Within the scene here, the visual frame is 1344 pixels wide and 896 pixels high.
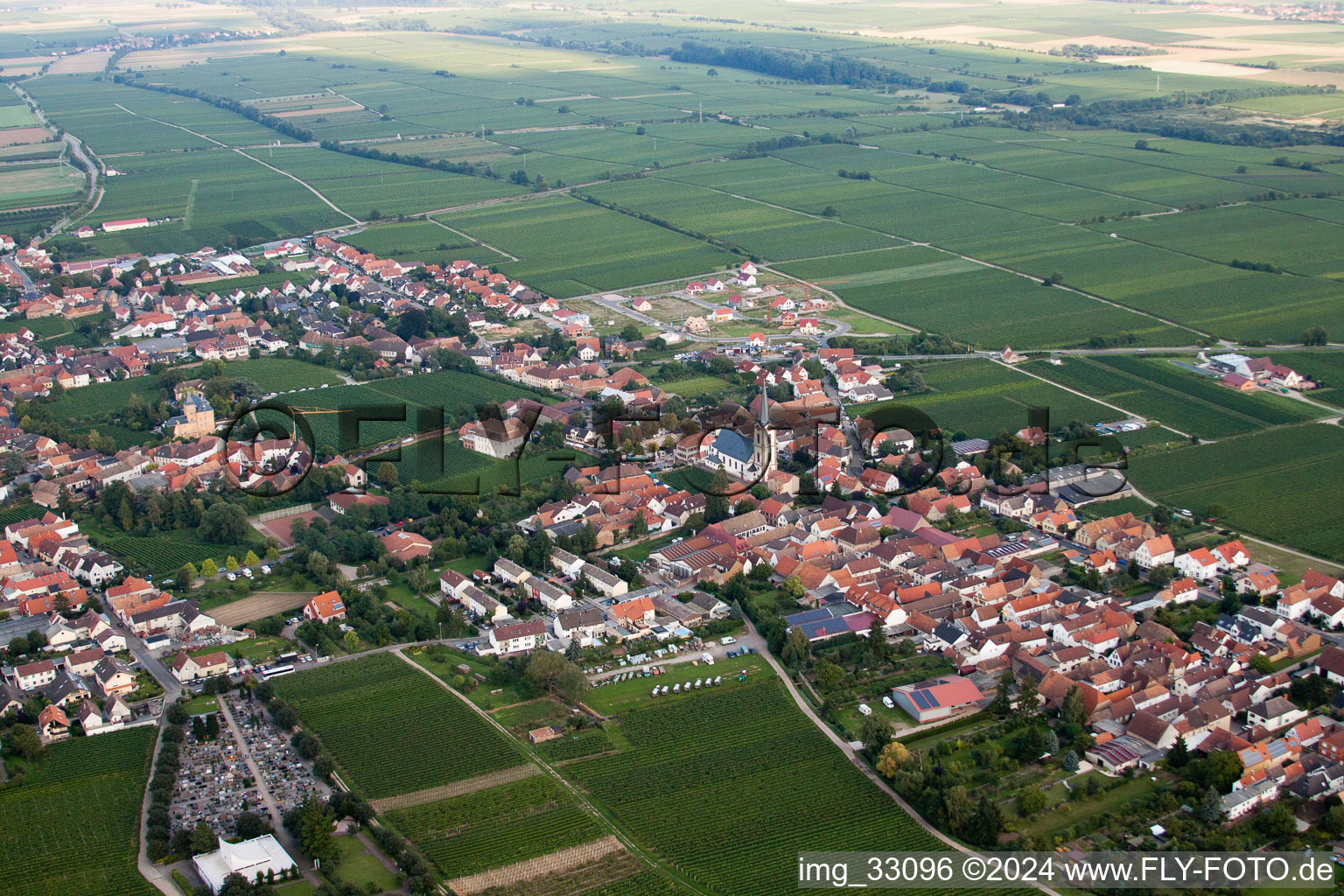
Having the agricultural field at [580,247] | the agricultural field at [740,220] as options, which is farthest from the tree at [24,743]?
the agricultural field at [740,220]

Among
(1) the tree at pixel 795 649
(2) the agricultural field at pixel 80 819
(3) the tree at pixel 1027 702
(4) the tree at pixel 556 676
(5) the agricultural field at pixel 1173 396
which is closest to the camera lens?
(2) the agricultural field at pixel 80 819

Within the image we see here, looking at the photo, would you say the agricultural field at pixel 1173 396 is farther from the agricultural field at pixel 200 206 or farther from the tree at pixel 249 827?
the agricultural field at pixel 200 206

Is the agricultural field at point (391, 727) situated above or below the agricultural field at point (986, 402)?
below

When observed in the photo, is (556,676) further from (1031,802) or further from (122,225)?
(122,225)

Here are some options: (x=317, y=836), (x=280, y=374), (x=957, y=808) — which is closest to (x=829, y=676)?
(x=957, y=808)

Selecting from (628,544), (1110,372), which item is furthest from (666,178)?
(628,544)

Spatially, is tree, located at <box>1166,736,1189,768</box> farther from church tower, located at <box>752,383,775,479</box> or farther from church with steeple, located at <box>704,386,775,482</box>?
church tower, located at <box>752,383,775,479</box>
